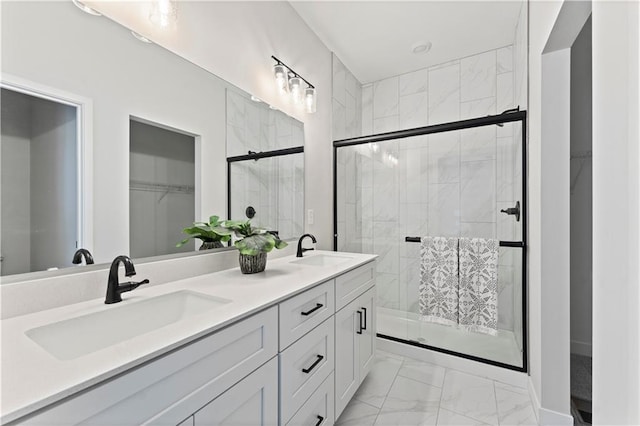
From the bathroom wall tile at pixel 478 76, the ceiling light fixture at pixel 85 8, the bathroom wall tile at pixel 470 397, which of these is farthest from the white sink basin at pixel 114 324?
the bathroom wall tile at pixel 478 76

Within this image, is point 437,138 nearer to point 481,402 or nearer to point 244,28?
point 244,28

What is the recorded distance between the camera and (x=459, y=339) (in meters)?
2.18

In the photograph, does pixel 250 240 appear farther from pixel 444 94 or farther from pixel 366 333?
pixel 444 94

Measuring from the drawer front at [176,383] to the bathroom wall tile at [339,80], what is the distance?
2287mm

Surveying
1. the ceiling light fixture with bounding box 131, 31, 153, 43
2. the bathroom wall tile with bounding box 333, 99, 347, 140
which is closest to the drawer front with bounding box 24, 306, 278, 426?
the ceiling light fixture with bounding box 131, 31, 153, 43

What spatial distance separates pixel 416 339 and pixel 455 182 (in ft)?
4.54

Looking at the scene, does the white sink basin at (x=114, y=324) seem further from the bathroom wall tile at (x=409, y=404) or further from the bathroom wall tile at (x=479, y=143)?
the bathroom wall tile at (x=479, y=143)

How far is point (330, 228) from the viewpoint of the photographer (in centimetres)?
254

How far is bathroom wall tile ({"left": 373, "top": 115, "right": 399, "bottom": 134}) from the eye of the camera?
3053 mm

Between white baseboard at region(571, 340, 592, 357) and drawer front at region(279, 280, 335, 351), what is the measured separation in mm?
2181

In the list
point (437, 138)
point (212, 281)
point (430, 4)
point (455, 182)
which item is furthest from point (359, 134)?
point (212, 281)

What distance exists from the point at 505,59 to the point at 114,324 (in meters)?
3.28

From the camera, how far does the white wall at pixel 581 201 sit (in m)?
2.16

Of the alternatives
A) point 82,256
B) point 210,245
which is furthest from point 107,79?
point 210,245
